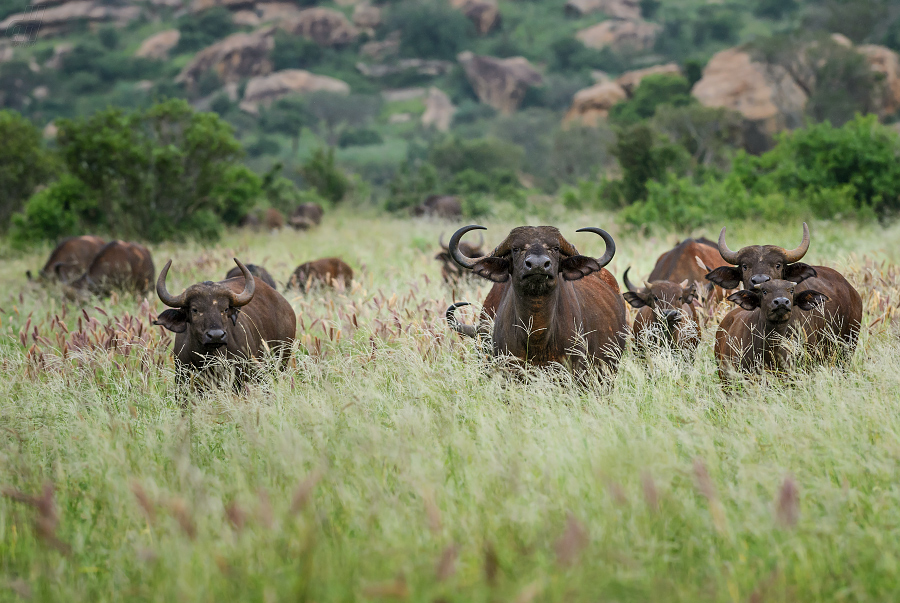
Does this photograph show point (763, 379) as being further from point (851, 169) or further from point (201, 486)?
point (851, 169)

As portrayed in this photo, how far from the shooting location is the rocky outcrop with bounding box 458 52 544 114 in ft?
280

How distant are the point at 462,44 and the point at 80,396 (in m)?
100.0

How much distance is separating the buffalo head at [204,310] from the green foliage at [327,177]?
A: 29300 mm

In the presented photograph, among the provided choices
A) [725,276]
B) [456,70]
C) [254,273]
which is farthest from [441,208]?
[456,70]

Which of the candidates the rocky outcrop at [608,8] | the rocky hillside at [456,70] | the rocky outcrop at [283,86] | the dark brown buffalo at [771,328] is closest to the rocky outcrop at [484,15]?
the rocky hillside at [456,70]

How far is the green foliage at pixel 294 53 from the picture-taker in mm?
94000

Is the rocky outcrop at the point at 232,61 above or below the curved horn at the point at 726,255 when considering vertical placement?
below

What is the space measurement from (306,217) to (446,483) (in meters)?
23.2

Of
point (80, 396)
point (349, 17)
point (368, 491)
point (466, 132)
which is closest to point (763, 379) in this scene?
point (368, 491)

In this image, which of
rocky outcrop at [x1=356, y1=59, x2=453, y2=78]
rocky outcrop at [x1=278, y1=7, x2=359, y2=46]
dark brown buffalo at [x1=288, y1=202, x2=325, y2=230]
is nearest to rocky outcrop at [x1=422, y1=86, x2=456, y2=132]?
rocky outcrop at [x1=356, y1=59, x2=453, y2=78]

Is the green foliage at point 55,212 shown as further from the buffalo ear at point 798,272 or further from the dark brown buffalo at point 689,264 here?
the buffalo ear at point 798,272

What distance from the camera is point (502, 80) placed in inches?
3388

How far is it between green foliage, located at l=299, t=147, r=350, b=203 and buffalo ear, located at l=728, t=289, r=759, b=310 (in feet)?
100

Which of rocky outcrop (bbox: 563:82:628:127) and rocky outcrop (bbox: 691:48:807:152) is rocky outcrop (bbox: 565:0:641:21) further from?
rocky outcrop (bbox: 691:48:807:152)
